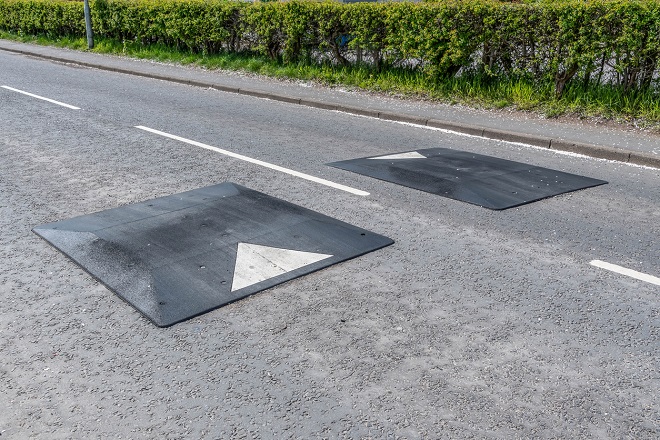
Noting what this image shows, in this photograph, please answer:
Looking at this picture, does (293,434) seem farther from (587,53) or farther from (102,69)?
(102,69)

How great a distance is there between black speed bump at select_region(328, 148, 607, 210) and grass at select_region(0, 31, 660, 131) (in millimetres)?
2880

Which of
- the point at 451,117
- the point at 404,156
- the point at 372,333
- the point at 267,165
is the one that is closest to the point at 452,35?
the point at 451,117

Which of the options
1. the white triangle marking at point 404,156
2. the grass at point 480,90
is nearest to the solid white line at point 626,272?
the white triangle marking at point 404,156

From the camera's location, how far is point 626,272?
16.0 feet

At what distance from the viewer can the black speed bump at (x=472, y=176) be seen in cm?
671

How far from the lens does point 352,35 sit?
45.8 ft

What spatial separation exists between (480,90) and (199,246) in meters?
7.95

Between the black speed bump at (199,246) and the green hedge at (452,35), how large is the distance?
657 centimetres

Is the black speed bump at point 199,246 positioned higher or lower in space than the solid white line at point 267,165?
lower

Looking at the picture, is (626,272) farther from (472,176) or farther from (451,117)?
(451,117)

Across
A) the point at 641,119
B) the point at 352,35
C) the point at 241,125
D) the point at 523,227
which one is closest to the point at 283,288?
the point at 523,227

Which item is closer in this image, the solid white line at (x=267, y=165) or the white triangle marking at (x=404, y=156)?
the solid white line at (x=267, y=165)

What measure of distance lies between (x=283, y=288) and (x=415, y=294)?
93cm

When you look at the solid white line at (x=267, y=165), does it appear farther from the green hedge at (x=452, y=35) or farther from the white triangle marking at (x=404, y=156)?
the green hedge at (x=452, y=35)
